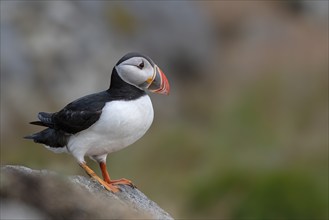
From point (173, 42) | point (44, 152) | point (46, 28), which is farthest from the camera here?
point (173, 42)

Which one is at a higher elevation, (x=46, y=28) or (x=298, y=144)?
(x=46, y=28)

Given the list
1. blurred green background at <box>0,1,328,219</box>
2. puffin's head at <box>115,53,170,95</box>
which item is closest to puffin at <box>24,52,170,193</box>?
puffin's head at <box>115,53,170,95</box>

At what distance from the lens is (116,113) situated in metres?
6.28

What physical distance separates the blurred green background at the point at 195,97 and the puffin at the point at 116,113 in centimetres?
510

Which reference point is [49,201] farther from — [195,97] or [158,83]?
[195,97]

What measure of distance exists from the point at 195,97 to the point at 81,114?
12.3 meters

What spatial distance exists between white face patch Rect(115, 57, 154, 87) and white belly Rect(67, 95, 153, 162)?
0.13 metres

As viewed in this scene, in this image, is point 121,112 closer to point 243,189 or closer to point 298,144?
point 243,189

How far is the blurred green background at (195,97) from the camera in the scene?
12.3 meters

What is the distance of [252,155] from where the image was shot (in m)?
13.8

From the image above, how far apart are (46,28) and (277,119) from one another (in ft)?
12.7

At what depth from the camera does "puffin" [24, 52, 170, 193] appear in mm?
6293

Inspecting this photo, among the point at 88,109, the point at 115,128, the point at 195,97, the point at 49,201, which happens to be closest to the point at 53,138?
the point at 88,109

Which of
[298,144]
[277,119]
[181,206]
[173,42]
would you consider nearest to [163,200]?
[181,206]
